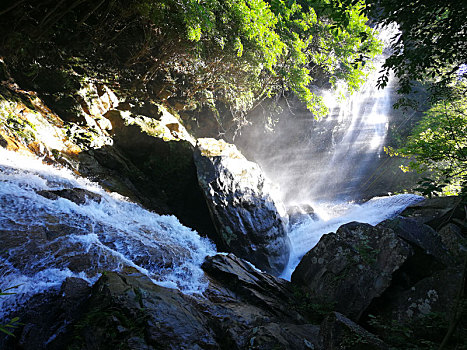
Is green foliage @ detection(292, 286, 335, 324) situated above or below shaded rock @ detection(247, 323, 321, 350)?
above

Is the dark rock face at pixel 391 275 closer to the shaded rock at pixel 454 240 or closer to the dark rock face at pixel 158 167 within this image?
the shaded rock at pixel 454 240

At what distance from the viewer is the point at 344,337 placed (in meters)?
2.53

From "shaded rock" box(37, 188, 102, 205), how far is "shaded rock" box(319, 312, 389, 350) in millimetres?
4689

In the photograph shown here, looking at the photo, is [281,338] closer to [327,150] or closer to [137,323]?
[137,323]

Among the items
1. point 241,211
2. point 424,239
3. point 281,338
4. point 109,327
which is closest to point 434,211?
point 424,239

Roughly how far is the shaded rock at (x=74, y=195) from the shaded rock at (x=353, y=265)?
195 inches

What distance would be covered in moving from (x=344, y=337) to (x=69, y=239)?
381 cm

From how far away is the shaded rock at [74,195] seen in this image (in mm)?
4297

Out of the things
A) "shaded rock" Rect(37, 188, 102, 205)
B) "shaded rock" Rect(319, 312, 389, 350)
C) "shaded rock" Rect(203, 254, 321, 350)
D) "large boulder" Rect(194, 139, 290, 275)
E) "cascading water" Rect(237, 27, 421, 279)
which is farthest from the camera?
"cascading water" Rect(237, 27, 421, 279)

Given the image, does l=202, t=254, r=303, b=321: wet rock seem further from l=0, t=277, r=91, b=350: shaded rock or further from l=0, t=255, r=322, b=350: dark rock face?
l=0, t=277, r=91, b=350: shaded rock

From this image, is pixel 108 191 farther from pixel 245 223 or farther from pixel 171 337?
pixel 171 337

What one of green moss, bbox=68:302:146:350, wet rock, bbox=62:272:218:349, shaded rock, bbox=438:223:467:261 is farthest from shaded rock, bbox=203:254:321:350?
shaded rock, bbox=438:223:467:261

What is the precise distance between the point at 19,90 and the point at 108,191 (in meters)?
3.42

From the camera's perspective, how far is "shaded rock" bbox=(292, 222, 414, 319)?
4.46 meters
